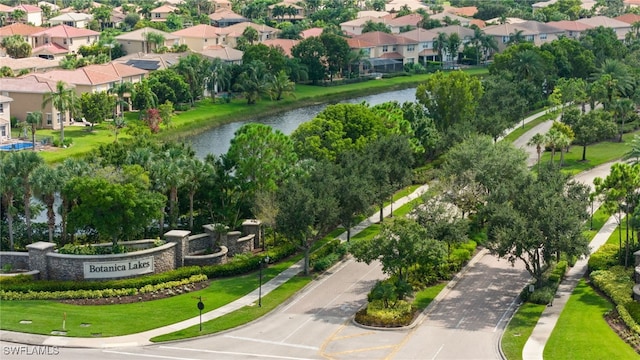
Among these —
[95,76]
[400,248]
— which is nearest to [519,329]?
[400,248]

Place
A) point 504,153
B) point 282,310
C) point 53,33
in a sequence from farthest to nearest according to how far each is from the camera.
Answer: point 53,33, point 504,153, point 282,310

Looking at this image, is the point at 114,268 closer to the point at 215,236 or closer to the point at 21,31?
the point at 215,236

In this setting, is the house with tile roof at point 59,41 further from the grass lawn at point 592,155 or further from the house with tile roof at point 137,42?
the grass lawn at point 592,155

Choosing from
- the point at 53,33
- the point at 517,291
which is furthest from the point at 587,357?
the point at 53,33

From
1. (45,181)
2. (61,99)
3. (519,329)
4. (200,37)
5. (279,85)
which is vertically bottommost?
(519,329)

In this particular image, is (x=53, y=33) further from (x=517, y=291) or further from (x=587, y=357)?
(x=587, y=357)

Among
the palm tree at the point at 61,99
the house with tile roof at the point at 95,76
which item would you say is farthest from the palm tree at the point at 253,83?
the palm tree at the point at 61,99
